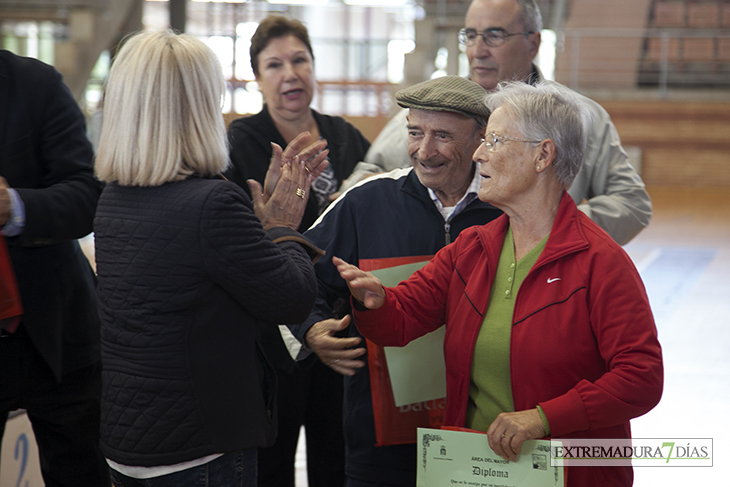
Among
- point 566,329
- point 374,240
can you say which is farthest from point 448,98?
point 566,329

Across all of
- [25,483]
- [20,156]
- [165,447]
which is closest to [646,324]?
[165,447]

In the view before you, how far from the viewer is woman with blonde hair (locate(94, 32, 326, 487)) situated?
4.72 feet

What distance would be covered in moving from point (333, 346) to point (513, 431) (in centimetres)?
50

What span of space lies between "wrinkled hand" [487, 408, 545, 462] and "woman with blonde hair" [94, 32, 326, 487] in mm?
486

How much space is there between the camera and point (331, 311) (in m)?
1.98

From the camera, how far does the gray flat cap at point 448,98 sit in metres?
1.87

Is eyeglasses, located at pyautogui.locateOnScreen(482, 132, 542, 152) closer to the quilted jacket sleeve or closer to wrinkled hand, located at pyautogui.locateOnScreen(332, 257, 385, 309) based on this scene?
wrinkled hand, located at pyautogui.locateOnScreen(332, 257, 385, 309)

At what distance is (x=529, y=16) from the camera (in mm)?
2711

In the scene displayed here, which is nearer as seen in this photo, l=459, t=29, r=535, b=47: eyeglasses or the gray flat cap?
the gray flat cap

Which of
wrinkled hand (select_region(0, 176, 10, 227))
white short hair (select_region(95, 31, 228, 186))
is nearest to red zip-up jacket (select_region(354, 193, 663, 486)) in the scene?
white short hair (select_region(95, 31, 228, 186))

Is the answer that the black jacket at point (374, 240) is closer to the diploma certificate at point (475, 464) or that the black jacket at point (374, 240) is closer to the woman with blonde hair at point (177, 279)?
the diploma certificate at point (475, 464)

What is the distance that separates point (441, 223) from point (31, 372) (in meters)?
1.18

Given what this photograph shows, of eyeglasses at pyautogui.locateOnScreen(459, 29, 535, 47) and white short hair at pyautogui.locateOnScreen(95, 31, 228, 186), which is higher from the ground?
eyeglasses at pyautogui.locateOnScreen(459, 29, 535, 47)

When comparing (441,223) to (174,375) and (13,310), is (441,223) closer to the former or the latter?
(174,375)
